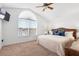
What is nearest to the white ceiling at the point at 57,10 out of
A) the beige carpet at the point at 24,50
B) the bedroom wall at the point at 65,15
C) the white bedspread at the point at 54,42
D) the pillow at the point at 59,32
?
the bedroom wall at the point at 65,15

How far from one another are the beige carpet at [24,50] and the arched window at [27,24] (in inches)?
5.4

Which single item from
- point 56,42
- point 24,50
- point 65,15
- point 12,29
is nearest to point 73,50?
point 56,42

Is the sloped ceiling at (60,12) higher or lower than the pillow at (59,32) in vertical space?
higher

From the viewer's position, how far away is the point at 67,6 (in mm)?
1161

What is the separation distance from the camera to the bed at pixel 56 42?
3.93 feet

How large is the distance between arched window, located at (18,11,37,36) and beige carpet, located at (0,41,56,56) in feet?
0.45

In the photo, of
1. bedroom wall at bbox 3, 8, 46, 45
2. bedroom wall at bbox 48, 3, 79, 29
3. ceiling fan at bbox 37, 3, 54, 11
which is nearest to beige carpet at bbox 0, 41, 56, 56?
bedroom wall at bbox 3, 8, 46, 45

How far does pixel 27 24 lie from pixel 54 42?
17.4 inches

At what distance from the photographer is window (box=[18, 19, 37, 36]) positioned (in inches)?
47.4

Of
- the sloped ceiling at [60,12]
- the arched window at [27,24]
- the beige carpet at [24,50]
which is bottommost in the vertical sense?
the beige carpet at [24,50]

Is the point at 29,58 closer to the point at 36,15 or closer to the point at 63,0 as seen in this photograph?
the point at 36,15

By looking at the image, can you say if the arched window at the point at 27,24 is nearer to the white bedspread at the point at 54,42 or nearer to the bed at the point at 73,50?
the white bedspread at the point at 54,42

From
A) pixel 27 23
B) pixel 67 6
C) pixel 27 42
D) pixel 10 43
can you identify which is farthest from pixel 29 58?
pixel 67 6

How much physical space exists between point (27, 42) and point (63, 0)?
0.68 meters
